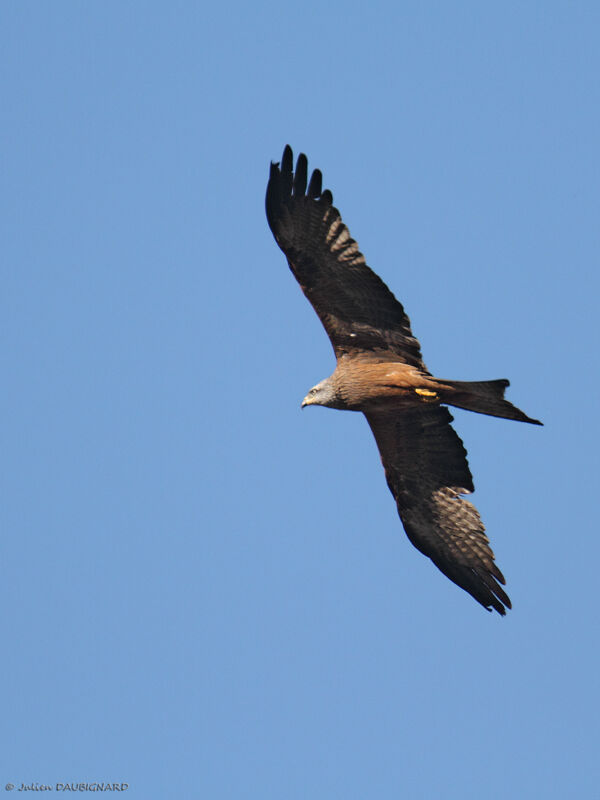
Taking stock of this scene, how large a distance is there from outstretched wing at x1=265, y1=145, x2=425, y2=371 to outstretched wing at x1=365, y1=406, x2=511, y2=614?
137 centimetres

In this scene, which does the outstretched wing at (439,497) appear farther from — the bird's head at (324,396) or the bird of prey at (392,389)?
the bird's head at (324,396)

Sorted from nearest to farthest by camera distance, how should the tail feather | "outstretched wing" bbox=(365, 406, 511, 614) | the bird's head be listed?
the tail feather
the bird's head
"outstretched wing" bbox=(365, 406, 511, 614)

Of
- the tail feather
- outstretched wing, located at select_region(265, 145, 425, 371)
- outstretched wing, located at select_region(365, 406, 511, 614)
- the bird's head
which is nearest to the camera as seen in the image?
the tail feather

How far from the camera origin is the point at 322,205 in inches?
405

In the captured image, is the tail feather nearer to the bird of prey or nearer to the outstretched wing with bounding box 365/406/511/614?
the bird of prey

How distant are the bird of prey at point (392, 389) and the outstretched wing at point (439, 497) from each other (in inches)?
0.4

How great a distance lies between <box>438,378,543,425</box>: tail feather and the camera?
9883 millimetres

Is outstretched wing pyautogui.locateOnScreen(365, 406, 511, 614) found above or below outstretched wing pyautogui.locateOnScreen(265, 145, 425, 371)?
below

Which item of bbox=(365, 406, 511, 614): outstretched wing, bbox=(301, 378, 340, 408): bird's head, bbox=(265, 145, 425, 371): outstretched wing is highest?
bbox=(265, 145, 425, 371): outstretched wing

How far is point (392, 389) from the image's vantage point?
1061 centimetres

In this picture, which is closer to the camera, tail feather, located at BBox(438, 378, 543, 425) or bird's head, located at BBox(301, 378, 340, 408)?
tail feather, located at BBox(438, 378, 543, 425)

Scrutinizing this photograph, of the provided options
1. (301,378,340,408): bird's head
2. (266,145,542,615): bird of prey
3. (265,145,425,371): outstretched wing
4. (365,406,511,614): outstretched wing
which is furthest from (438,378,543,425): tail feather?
(301,378,340,408): bird's head

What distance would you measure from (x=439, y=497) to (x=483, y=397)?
1903 mm

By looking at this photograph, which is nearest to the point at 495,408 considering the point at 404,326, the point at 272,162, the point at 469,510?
the point at 404,326
